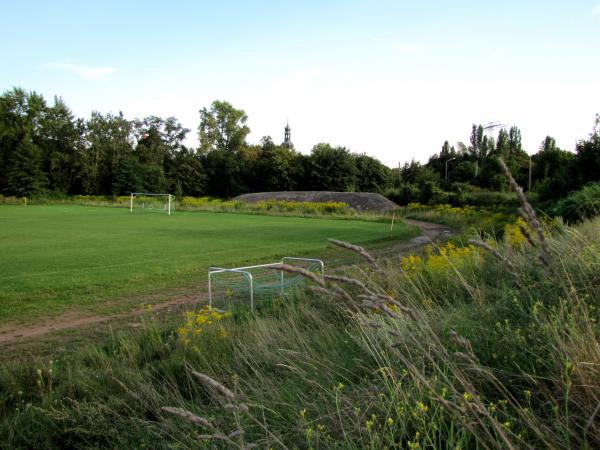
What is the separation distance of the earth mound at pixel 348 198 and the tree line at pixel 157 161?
1190 centimetres

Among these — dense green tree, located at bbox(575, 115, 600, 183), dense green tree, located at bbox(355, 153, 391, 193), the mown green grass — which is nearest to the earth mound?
dense green tree, located at bbox(355, 153, 391, 193)

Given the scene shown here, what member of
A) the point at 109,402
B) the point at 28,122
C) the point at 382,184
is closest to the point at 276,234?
the point at 109,402

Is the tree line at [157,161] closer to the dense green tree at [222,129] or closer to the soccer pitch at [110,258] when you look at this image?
the dense green tree at [222,129]

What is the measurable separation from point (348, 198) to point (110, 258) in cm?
3783

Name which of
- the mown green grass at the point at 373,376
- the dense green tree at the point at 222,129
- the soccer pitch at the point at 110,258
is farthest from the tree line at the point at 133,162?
the mown green grass at the point at 373,376

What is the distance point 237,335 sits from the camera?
5.54m

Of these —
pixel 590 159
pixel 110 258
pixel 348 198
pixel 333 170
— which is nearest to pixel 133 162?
pixel 333 170

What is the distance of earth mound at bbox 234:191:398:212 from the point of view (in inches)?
1883

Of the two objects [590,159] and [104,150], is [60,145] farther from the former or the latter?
[590,159]

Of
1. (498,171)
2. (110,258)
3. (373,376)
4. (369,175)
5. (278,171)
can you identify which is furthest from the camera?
(278,171)

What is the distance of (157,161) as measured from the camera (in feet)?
248

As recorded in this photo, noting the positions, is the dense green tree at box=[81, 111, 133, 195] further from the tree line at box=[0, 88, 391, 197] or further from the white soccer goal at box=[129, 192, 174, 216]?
the white soccer goal at box=[129, 192, 174, 216]

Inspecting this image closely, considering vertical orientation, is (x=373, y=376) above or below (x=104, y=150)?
below

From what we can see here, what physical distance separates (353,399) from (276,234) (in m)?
22.8
